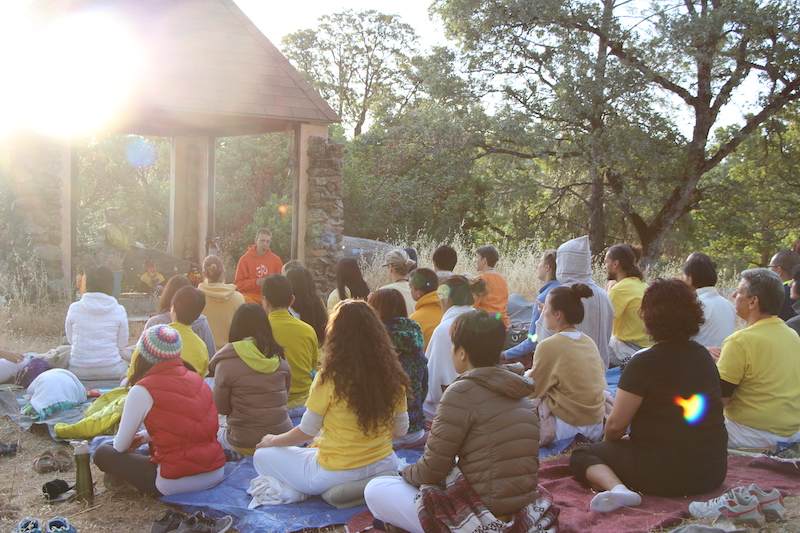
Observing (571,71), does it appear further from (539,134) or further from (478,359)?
(478,359)

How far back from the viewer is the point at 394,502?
3432 millimetres

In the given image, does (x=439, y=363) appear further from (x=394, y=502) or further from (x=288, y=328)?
(x=394, y=502)

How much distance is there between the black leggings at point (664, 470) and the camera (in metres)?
3.83

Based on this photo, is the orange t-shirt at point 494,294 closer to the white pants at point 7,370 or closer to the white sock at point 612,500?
the white sock at point 612,500

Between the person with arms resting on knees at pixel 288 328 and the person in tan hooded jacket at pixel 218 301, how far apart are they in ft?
5.43

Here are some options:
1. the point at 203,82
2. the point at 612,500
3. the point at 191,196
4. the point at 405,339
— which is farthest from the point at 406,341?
the point at 191,196

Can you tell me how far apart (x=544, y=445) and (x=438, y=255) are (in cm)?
251

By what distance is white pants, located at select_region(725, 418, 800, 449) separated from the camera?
4586mm

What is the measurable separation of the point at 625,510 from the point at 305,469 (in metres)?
1.68

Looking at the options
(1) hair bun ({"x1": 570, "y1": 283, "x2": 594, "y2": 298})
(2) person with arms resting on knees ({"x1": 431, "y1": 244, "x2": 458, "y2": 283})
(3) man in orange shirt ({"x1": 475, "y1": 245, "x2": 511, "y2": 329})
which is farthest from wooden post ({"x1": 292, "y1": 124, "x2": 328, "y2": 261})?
(1) hair bun ({"x1": 570, "y1": 283, "x2": 594, "y2": 298})

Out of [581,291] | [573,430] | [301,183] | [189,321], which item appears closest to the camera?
[581,291]

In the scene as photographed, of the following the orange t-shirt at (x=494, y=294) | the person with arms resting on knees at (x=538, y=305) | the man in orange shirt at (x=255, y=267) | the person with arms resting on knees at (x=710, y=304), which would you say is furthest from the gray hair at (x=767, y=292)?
the man in orange shirt at (x=255, y=267)

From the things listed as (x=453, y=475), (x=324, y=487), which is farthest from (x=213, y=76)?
(x=453, y=475)

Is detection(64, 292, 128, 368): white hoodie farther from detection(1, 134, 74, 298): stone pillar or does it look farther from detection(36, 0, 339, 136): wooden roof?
detection(36, 0, 339, 136): wooden roof
